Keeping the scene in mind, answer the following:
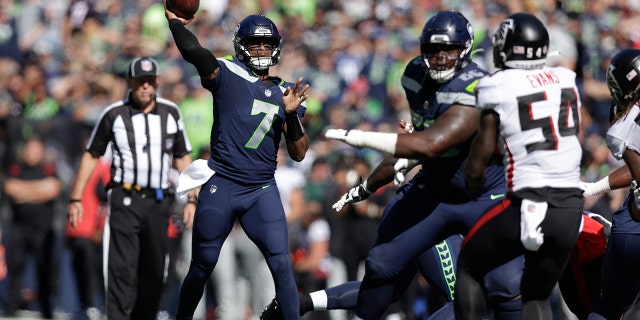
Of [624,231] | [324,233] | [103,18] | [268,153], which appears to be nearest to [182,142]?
[268,153]

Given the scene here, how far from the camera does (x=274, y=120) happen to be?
7457 mm

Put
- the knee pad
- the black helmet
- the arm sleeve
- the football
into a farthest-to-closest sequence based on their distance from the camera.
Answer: the football → the arm sleeve → the knee pad → the black helmet

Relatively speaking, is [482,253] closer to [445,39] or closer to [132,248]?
[445,39]

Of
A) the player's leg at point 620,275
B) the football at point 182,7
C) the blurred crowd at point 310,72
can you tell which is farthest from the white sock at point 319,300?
the blurred crowd at point 310,72

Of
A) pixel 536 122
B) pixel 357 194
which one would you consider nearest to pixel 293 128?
pixel 357 194

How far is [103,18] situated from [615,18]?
6.51 m

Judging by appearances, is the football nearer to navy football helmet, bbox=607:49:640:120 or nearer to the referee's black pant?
the referee's black pant

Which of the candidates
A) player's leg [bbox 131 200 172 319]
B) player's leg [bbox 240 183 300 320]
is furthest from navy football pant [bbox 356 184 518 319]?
player's leg [bbox 131 200 172 319]

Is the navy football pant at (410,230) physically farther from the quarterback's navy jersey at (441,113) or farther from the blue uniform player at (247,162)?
the blue uniform player at (247,162)

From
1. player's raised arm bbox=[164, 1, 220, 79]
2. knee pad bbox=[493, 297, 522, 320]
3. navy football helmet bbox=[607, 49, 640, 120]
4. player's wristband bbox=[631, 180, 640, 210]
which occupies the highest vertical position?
player's raised arm bbox=[164, 1, 220, 79]

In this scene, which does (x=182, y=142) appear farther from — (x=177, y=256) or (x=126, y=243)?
(x=177, y=256)

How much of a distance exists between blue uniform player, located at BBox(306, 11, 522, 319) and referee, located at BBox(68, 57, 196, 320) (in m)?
2.48

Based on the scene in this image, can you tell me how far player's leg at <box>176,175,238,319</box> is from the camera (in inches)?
291

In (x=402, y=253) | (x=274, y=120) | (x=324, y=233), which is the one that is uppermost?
(x=274, y=120)
